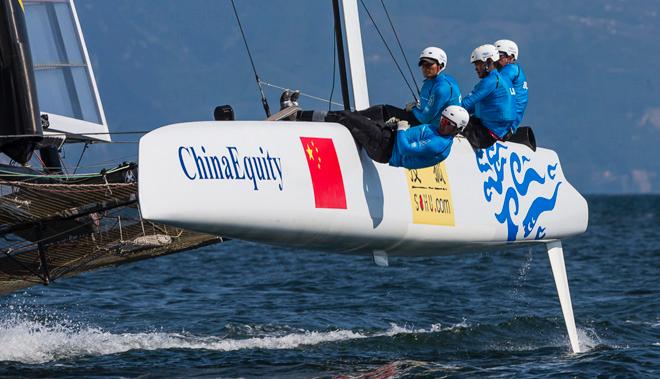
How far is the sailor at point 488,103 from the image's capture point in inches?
330

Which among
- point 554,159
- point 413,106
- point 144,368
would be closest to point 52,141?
point 144,368

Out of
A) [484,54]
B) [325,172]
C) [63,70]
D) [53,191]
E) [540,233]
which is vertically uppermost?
[63,70]

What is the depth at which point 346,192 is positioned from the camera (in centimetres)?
768

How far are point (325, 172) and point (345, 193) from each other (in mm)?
190

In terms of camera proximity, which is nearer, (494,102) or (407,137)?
(407,137)

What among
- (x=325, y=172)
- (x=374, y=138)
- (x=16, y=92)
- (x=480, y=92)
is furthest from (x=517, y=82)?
(x=16, y=92)

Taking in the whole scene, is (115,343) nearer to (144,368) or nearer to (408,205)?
(144,368)

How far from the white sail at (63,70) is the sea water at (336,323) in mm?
1592

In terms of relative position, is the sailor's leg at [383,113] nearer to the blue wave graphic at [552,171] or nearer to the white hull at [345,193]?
the white hull at [345,193]

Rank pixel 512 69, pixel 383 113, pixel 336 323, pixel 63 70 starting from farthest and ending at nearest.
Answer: pixel 63 70, pixel 336 323, pixel 512 69, pixel 383 113

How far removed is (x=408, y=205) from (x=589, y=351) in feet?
6.06

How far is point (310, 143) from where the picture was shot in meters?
7.53

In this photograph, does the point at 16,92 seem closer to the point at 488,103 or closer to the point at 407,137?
the point at 407,137

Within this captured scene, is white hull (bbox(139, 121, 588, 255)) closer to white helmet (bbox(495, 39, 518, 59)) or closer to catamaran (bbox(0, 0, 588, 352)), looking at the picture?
catamaran (bbox(0, 0, 588, 352))
